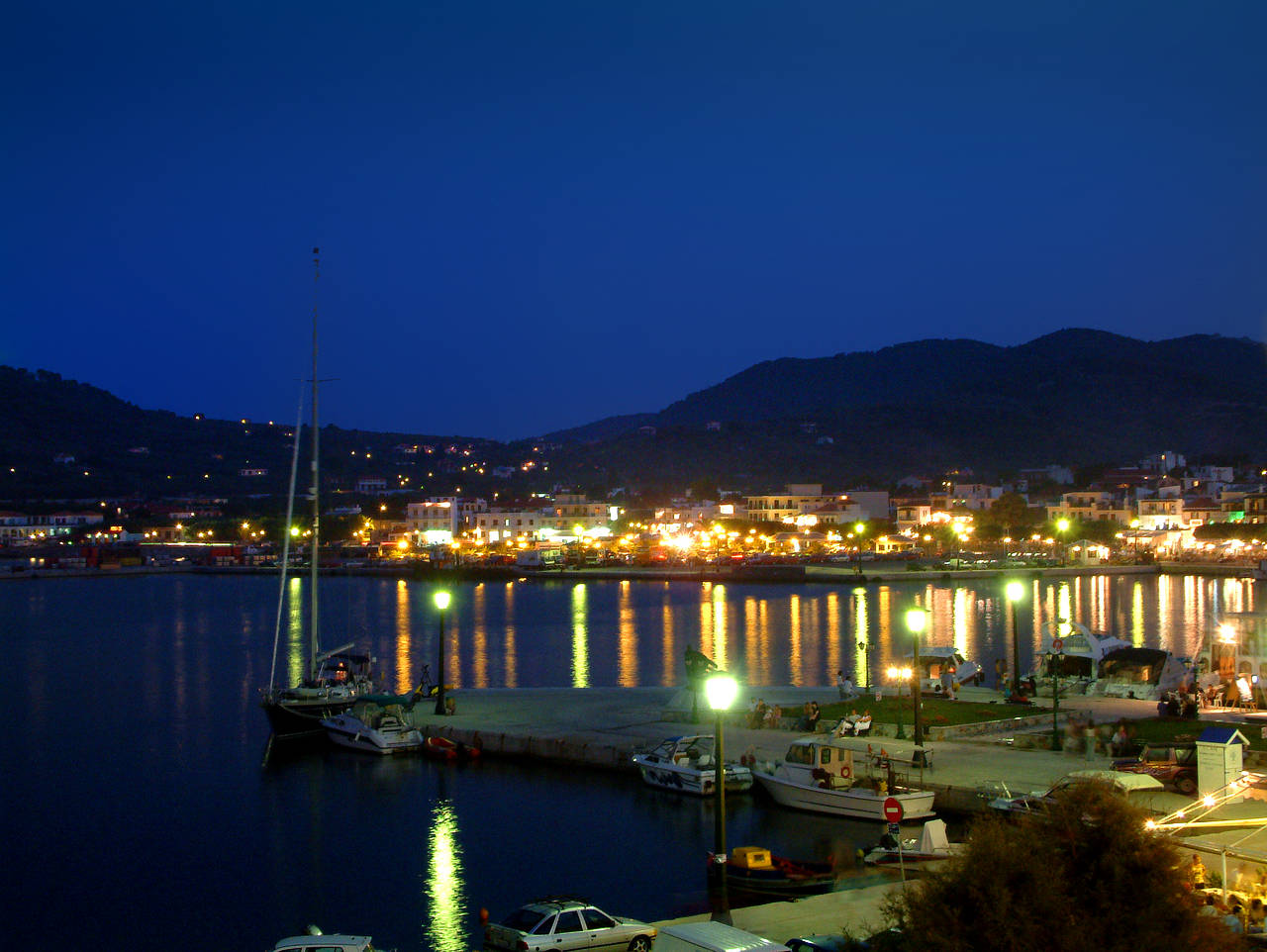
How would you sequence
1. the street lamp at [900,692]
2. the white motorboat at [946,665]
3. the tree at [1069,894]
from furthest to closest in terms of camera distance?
the white motorboat at [946,665]
the street lamp at [900,692]
the tree at [1069,894]

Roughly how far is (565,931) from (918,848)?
380 cm

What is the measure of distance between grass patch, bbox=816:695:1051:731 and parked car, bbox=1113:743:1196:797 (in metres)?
3.89

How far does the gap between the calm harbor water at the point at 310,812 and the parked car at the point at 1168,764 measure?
320 cm

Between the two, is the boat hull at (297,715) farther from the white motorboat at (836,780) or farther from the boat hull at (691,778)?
the white motorboat at (836,780)

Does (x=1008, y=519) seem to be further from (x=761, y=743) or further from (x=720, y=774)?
(x=720, y=774)

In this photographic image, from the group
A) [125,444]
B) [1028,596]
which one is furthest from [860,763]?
[125,444]

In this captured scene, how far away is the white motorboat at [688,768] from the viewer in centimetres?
1625

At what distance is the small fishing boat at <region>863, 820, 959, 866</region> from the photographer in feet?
38.6

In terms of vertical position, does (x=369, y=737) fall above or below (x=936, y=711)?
below

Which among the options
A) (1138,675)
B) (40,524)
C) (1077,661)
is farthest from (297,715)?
(40,524)

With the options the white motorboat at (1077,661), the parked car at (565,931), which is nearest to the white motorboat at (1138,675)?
the white motorboat at (1077,661)

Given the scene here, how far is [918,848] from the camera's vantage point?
1206 cm

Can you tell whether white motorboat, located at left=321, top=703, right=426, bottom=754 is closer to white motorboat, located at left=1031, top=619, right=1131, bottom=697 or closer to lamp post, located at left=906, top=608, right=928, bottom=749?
lamp post, located at left=906, top=608, right=928, bottom=749

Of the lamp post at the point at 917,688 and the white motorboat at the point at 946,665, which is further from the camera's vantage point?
the white motorboat at the point at 946,665
